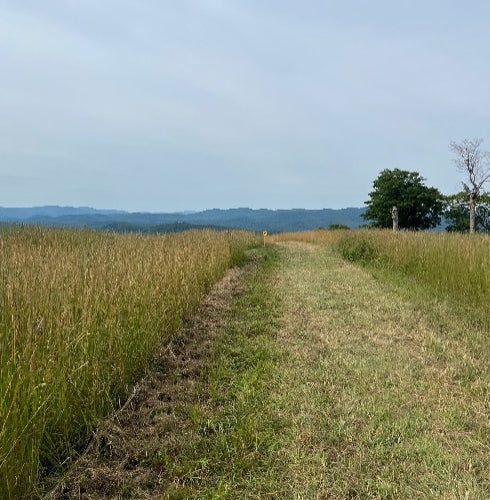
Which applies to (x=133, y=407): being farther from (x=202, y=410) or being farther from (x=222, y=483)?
(x=222, y=483)

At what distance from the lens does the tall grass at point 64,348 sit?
6.35 ft

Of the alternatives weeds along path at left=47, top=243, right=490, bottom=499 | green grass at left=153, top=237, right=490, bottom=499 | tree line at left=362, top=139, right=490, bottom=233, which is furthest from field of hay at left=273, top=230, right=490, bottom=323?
tree line at left=362, top=139, right=490, bottom=233

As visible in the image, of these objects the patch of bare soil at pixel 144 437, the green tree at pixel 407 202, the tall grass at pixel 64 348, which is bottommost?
the patch of bare soil at pixel 144 437

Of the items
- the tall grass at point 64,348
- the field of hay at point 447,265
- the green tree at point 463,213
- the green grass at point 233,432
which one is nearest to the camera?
the tall grass at point 64,348

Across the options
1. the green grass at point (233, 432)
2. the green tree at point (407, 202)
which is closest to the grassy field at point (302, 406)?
the green grass at point (233, 432)

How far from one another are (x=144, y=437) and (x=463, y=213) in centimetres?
3961

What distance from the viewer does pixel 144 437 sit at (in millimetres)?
2580

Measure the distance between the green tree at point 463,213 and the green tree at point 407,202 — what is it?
90 cm

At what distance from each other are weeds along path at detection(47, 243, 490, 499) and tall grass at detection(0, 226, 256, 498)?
0.20m

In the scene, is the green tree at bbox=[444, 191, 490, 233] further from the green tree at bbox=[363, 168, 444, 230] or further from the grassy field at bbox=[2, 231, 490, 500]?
the grassy field at bbox=[2, 231, 490, 500]

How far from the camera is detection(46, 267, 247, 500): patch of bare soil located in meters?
2.12

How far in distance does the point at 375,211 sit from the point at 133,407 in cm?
3782

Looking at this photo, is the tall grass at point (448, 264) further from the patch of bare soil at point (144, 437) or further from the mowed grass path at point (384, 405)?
the patch of bare soil at point (144, 437)

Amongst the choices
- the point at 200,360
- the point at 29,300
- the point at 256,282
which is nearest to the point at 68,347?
the point at 29,300
